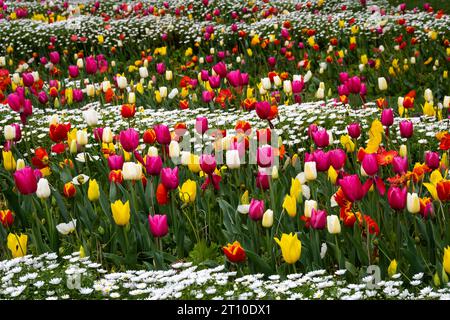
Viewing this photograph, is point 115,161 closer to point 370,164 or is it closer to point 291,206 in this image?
point 291,206

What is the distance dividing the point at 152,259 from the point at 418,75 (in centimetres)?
612

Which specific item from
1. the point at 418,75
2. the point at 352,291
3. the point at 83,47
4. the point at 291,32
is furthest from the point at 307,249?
the point at 83,47

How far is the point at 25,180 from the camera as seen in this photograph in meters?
3.57

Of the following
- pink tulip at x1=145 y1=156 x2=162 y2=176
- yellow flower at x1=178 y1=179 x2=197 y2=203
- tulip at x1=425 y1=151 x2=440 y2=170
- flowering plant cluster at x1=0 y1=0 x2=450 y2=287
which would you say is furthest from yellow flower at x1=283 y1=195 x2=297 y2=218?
tulip at x1=425 y1=151 x2=440 y2=170

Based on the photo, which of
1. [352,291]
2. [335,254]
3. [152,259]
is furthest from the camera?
[152,259]

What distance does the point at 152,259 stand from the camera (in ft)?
12.4

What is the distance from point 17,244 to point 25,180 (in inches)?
12.7

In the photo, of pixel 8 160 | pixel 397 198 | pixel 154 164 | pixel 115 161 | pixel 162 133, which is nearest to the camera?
pixel 397 198

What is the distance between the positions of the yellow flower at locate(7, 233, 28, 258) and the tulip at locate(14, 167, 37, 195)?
239 mm

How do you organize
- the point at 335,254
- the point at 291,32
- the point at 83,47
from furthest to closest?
the point at 83,47 → the point at 291,32 → the point at 335,254

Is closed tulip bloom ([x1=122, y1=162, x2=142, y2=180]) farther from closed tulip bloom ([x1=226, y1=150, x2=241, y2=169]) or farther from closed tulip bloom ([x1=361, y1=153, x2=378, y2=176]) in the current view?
closed tulip bloom ([x1=361, y1=153, x2=378, y2=176])

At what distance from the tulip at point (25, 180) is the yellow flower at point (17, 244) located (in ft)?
0.78

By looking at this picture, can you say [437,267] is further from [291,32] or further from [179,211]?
[291,32]

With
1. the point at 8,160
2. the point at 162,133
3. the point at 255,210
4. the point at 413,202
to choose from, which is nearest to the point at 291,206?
the point at 255,210
